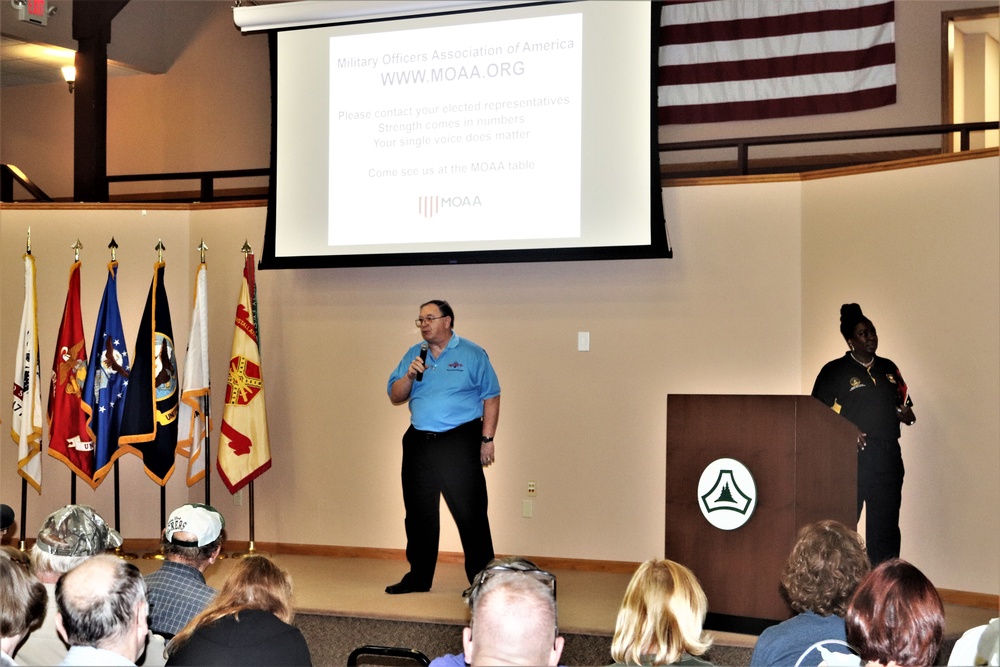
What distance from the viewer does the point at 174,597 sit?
9.24 ft

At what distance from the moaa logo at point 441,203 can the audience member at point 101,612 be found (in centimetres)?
395

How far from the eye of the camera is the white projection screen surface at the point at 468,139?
550 centimetres

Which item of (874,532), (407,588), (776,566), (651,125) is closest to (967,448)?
(874,532)

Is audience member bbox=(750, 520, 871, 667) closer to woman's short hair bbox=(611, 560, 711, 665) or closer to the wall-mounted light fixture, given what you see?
woman's short hair bbox=(611, 560, 711, 665)

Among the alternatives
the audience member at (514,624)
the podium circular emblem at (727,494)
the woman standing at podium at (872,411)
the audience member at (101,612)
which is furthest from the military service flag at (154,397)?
the audience member at (514,624)

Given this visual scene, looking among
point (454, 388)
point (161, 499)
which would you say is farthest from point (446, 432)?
point (161, 499)

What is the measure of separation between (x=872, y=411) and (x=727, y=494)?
137 centimetres

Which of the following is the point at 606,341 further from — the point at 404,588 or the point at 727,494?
the point at 727,494

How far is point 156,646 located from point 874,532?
354 centimetres

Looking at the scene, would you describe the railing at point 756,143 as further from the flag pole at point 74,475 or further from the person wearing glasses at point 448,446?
the person wearing glasses at point 448,446

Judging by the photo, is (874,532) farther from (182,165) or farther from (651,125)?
(182,165)

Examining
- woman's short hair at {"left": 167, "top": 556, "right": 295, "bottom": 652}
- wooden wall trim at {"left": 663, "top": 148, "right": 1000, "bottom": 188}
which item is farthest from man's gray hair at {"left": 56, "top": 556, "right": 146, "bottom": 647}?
wooden wall trim at {"left": 663, "top": 148, "right": 1000, "bottom": 188}

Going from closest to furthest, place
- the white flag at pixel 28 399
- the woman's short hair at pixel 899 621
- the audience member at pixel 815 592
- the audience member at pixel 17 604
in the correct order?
the woman's short hair at pixel 899 621
the audience member at pixel 17 604
the audience member at pixel 815 592
the white flag at pixel 28 399

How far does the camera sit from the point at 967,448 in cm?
509
